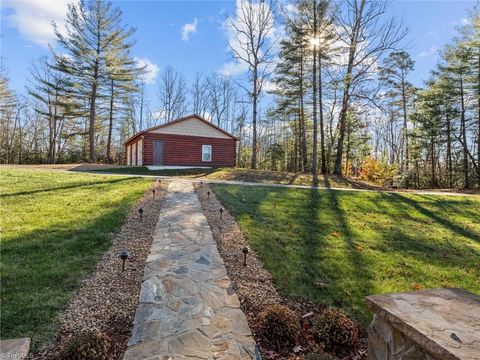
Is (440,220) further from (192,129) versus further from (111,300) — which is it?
(192,129)

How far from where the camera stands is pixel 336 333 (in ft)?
9.20

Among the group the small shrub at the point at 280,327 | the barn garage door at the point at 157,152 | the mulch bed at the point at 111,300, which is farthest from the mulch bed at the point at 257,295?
the barn garage door at the point at 157,152

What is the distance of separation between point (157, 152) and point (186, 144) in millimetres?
1989

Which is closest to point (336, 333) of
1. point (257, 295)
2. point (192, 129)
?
point (257, 295)

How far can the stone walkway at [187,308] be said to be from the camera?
2570 mm

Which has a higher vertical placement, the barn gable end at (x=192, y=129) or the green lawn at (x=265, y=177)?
the barn gable end at (x=192, y=129)

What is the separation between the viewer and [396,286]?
4.14m

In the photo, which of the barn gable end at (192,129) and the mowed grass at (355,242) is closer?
the mowed grass at (355,242)

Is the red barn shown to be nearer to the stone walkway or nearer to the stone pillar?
the stone walkway

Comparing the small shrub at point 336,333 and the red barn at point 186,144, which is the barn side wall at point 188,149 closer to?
the red barn at point 186,144

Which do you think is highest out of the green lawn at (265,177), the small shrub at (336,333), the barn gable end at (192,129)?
the barn gable end at (192,129)

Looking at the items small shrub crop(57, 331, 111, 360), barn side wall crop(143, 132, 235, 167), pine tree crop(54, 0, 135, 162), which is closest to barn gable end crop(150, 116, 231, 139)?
barn side wall crop(143, 132, 235, 167)

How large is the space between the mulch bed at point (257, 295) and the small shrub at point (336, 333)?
7 cm

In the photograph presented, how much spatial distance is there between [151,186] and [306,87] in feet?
47.2
